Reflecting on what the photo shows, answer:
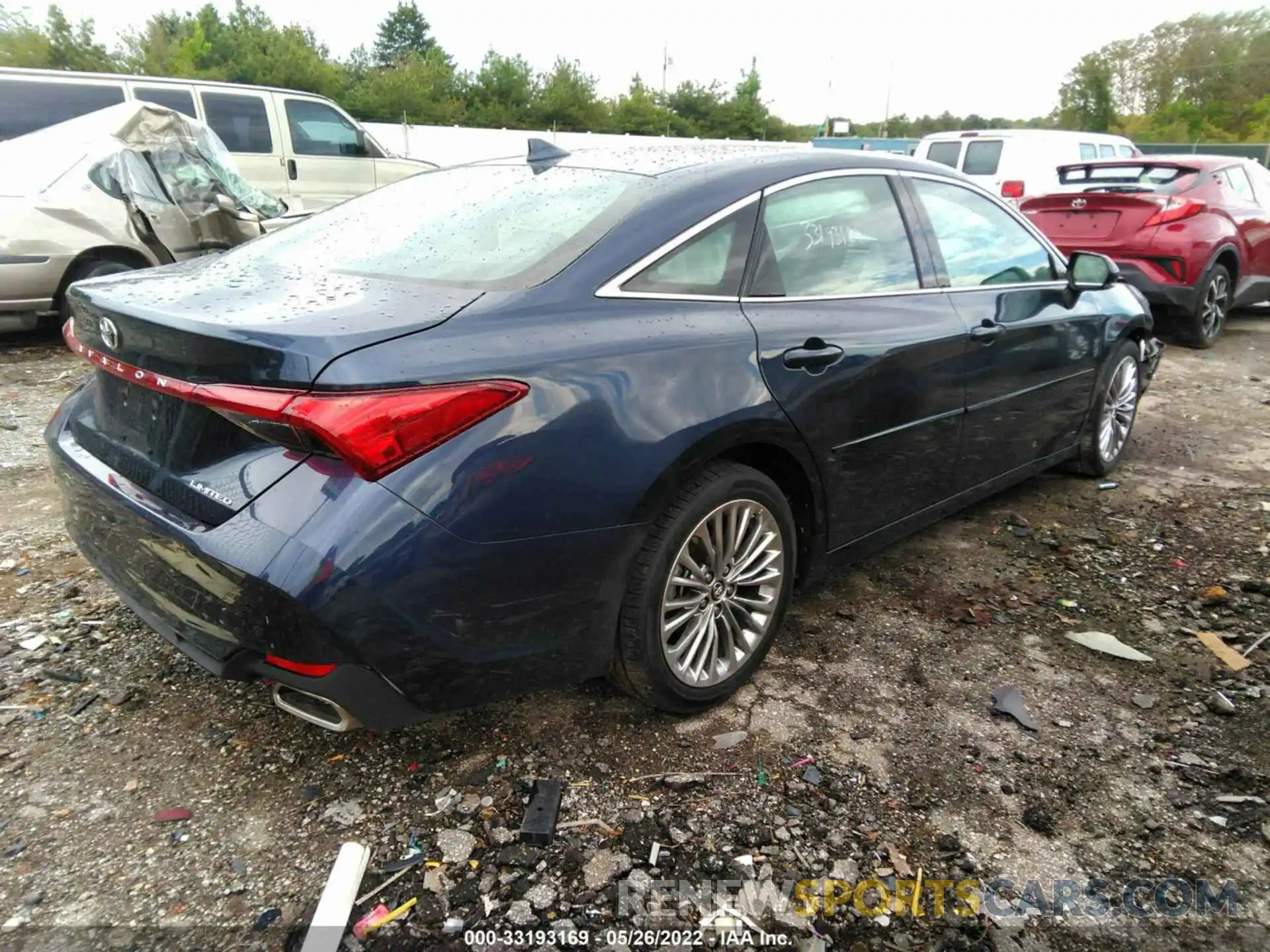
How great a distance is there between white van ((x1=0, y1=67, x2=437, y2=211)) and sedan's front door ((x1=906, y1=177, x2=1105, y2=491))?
587cm

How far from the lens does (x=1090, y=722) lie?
8.69 ft

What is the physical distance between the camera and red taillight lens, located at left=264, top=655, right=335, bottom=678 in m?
1.86

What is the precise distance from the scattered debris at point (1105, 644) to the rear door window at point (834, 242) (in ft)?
4.57

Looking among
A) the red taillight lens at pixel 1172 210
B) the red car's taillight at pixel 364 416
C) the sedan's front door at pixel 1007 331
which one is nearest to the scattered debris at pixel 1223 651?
the sedan's front door at pixel 1007 331

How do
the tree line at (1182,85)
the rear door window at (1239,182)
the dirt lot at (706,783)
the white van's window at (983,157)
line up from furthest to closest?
1. the tree line at (1182,85)
2. the white van's window at (983,157)
3. the rear door window at (1239,182)
4. the dirt lot at (706,783)

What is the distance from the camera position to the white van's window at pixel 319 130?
973 cm

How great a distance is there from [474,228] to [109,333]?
3.23 feet

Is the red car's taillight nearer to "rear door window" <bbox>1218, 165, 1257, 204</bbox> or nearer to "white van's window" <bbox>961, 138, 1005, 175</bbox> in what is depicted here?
"rear door window" <bbox>1218, 165, 1257, 204</bbox>

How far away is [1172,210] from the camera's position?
297 inches

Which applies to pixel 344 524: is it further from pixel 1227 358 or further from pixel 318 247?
pixel 1227 358

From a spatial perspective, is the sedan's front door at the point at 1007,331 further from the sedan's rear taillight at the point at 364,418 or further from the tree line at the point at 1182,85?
the tree line at the point at 1182,85

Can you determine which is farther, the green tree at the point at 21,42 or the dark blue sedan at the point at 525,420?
the green tree at the point at 21,42

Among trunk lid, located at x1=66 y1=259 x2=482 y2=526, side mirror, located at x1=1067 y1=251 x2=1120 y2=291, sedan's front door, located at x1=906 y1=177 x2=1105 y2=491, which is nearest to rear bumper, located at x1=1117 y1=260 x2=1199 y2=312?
side mirror, located at x1=1067 y1=251 x2=1120 y2=291

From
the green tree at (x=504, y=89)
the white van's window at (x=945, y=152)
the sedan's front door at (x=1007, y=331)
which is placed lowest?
the sedan's front door at (x=1007, y=331)
